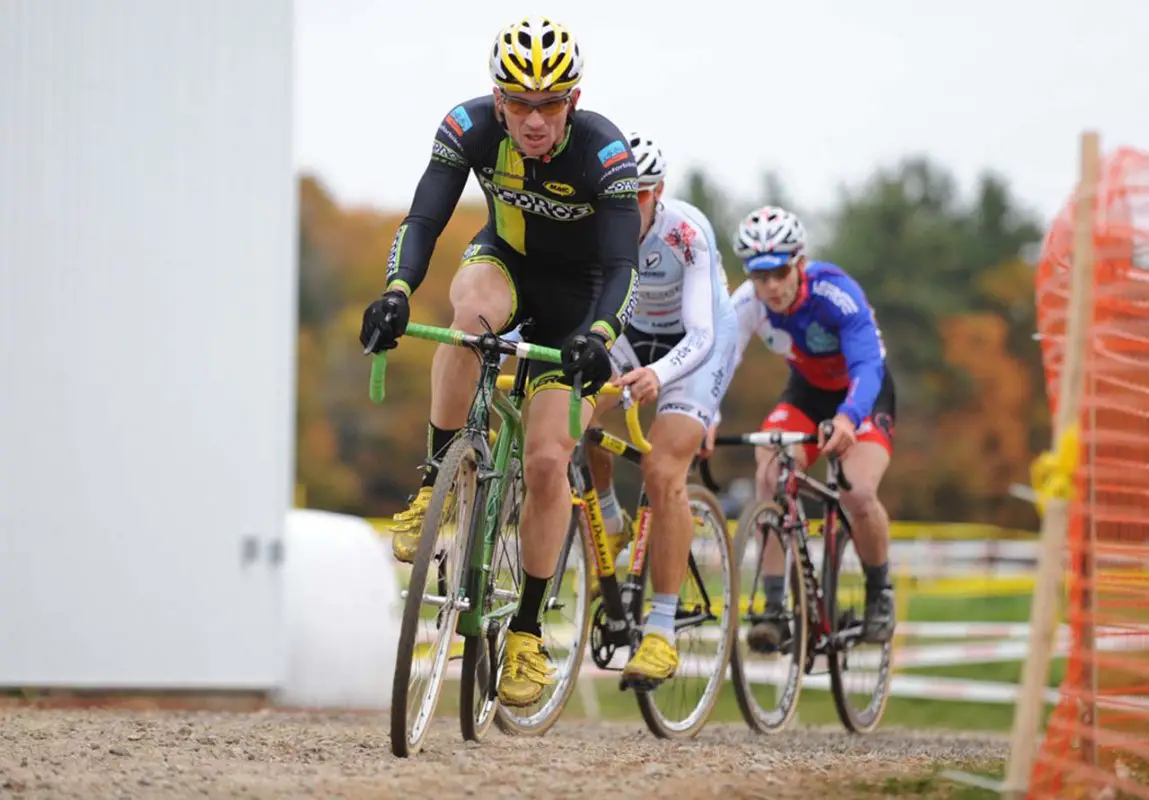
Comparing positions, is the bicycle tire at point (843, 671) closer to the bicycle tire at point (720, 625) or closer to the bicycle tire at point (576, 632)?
the bicycle tire at point (720, 625)

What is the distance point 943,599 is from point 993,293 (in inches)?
1884

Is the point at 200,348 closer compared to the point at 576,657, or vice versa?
the point at 576,657

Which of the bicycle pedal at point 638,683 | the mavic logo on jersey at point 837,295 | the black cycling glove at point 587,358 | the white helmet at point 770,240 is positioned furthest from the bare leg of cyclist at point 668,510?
the black cycling glove at point 587,358

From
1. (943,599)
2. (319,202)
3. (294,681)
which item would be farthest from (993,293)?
(294,681)

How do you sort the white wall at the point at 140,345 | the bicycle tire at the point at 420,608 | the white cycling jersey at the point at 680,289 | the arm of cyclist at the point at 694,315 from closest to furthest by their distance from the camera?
the bicycle tire at the point at 420,608
the arm of cyclist at the point at 694,315
the white cycling jersey at the point at 680,289
the white wall at the point at 140,345

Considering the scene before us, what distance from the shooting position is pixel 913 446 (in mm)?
71250

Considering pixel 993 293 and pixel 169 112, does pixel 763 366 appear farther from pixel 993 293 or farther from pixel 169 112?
pixel 169 112

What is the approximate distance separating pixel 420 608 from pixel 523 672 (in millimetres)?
1154

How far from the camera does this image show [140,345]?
12.9 metres

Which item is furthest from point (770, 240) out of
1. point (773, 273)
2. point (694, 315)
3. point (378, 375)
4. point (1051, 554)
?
point (1051, 554)

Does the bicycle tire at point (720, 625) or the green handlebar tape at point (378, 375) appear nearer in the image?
the green handlebar tape at point (378, 375)

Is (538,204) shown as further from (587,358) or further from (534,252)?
(587,358)

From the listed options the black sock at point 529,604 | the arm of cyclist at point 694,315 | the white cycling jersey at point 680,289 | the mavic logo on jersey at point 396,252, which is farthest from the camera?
the white cycling jersey at point 680,289

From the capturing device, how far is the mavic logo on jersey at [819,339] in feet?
31.5
